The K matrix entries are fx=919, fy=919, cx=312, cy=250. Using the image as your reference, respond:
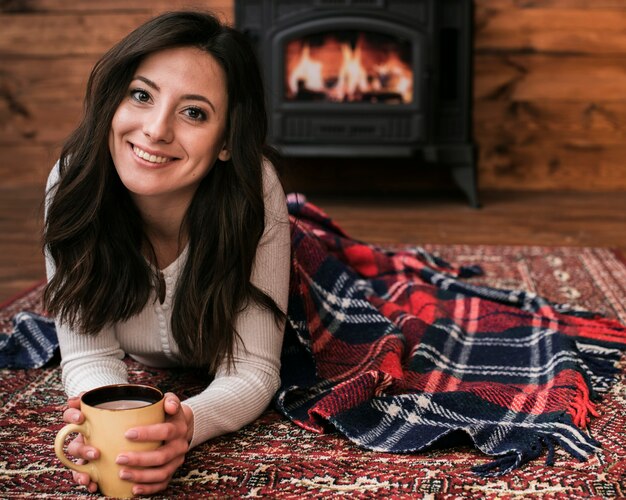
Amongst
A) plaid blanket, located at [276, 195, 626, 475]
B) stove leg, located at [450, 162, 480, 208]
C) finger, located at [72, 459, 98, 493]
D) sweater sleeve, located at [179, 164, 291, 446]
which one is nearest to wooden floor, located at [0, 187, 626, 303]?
stove leg, located at [450, 162, 480, 208]

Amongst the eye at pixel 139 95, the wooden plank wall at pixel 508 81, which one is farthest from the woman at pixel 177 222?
the wooden plank wall at pixel 508 81

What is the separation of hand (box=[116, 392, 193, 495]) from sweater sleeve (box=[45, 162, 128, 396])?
9.0 inches

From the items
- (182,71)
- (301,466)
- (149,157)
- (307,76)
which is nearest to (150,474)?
(301,466)

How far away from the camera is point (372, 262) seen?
6.35 feet

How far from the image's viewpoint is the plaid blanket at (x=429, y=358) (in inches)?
48.4

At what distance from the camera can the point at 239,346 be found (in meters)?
1.26

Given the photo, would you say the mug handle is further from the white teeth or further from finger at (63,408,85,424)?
the white teeth

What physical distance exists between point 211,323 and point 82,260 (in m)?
0.19

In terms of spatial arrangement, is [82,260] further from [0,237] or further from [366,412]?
[0,237]

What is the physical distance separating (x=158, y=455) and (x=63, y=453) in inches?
4.1

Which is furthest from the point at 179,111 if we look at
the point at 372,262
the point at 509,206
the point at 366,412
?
the point at 509,206

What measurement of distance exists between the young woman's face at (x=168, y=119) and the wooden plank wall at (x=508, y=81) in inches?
93.3

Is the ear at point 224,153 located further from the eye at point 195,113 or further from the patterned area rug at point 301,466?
the patterned area rug at point 301,466

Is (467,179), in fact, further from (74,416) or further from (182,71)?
(74,416)
